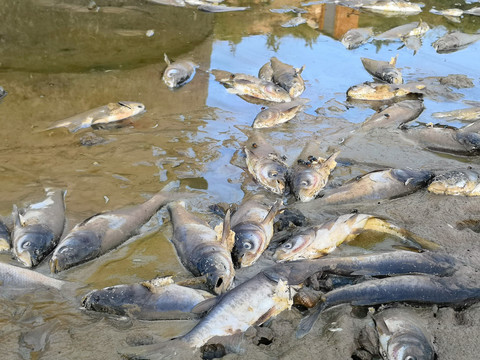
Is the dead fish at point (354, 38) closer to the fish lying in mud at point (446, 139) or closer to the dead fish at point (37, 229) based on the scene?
the fish lying in mud at point (446, 139)

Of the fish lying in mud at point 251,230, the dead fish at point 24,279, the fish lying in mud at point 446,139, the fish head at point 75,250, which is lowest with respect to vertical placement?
the dead fish at point 24,279

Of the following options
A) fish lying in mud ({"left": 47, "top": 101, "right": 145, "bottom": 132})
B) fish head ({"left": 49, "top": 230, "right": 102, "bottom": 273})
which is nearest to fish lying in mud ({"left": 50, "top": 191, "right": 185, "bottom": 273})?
fish head ({"left": 49, "top": 230, "right": 102, "bottom": 273})

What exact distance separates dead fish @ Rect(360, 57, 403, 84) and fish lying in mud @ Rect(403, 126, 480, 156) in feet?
6.64

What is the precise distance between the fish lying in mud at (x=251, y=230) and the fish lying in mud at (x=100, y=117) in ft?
8.82

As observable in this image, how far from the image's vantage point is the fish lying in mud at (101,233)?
14.2ft

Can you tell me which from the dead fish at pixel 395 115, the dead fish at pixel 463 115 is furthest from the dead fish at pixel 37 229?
the dead fish at pixel 463 115

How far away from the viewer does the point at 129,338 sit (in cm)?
361

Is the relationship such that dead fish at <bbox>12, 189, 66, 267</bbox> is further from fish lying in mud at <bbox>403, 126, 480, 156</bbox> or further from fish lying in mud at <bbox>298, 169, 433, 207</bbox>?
fish lying in mud at <bbox>403, 126, 480, 156</bbox>

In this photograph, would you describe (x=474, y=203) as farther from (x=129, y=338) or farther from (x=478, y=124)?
(x=129, y=338)

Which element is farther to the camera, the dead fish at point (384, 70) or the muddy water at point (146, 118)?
the dead fish at point (384, 70)

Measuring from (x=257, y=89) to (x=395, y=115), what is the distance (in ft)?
6.60

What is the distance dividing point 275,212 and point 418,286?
1344 mm

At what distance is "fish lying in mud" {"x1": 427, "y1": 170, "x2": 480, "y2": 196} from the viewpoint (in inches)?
212

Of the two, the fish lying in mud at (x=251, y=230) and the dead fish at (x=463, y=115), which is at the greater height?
the dead fish at (x=463, y=115)
